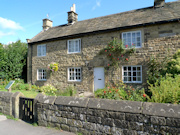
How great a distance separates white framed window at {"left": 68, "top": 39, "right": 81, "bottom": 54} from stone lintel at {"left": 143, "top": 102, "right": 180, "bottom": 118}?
9.24 meters

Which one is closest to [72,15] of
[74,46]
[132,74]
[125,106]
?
[74,46]

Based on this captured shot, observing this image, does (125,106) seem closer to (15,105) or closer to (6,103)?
(15,105)

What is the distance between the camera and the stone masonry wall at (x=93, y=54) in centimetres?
863

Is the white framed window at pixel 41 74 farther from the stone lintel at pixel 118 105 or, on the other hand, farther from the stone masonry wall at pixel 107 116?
the stone lintel at pixel 118 105

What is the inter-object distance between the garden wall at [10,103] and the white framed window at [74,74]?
20.1 feet

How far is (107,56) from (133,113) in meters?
7.35

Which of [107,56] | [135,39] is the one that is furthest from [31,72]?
[135,39]

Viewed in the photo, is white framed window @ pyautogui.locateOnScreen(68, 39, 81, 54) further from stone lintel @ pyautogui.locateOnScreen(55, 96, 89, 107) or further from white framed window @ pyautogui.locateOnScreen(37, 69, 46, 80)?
stone lintel @ pyautogui.locateOnScreen(55, 96, 89, 107)

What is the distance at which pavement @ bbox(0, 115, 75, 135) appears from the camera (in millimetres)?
4090

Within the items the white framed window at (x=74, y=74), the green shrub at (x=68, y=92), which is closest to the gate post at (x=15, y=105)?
the green shrub at (x=68, y=92)

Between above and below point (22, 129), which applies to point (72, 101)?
above

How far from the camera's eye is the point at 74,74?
38.7 ft

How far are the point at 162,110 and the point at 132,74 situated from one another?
672cm

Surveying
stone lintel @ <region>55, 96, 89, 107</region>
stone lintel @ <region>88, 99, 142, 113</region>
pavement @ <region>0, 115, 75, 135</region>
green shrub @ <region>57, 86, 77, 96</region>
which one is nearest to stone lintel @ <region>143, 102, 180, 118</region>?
stone lintel @ <region>88, 99, 142, 113</region>
